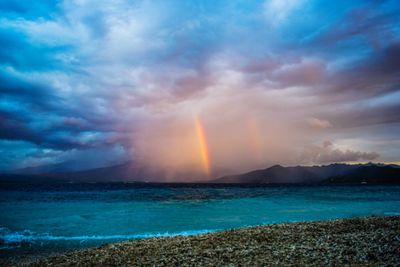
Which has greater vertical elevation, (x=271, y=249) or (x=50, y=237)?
(x=271, y=249)

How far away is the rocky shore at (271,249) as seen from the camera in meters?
11.4

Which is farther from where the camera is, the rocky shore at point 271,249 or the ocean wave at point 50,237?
the ocean wave at point 50,237

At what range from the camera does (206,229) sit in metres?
27.6

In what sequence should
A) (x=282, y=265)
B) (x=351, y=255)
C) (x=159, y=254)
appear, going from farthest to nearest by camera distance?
(x=159, y=254) < (x=351, y=255) < (x=282, y=265)

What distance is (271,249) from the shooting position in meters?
13.2

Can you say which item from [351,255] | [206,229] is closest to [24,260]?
[206,229]

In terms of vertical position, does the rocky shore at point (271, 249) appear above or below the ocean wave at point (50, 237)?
above

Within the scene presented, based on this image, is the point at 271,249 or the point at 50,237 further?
the point at 50,237

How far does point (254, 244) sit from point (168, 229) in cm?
1595

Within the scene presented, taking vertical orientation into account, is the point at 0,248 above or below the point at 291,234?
below

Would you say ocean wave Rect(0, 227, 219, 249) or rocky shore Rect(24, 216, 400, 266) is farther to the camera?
ocean wave Rect(0, 227, 219, 249)

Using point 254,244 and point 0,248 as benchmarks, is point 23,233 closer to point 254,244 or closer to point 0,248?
point 0,248

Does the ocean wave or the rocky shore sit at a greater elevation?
the rocky shore

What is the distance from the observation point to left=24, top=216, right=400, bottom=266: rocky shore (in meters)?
11.4
